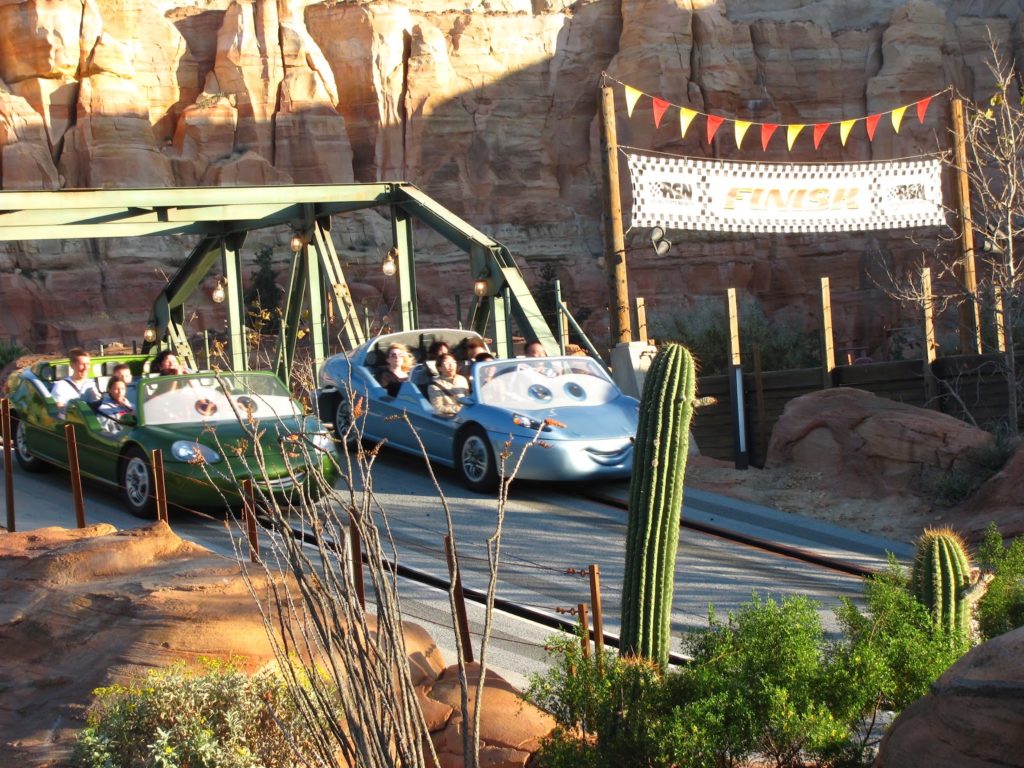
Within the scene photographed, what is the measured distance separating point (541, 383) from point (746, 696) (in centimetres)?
833

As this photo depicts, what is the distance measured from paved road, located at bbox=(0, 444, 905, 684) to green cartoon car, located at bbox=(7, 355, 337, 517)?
1.00ft

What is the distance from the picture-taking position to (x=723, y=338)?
3550 cm

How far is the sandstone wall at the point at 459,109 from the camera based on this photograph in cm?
4634

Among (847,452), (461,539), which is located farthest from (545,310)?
(461,539)

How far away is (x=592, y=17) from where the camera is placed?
53031 millimetres

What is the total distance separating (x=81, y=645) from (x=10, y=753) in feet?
3.82

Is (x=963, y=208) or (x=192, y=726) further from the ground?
(x=963, y=208)

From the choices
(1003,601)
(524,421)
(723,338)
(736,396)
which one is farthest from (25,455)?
(723,338)

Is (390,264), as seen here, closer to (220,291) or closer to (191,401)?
(220,291)

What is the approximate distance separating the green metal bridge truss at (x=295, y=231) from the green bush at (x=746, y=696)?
11.1 metres

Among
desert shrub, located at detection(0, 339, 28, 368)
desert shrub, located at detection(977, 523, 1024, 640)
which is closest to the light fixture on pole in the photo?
desert shrub, located at detection(977, 523, 1024, 640)

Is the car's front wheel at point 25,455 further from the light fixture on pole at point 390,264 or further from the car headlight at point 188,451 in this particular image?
the light fixture on pole at point 390,264

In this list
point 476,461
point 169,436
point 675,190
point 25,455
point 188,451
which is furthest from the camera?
point 675,190

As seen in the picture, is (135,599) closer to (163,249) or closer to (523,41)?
(163,249)
